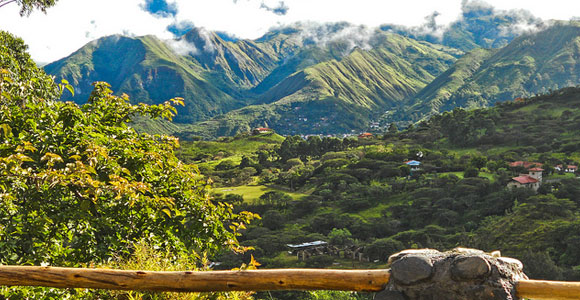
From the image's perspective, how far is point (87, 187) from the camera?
5250mm

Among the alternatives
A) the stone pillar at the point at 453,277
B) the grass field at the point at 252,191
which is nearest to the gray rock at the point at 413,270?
the stone pillar at the point at 453,277

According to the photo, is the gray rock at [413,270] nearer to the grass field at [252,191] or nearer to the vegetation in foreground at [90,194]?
the vegetation in foreground at [90,194]

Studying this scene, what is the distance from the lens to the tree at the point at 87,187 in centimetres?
526

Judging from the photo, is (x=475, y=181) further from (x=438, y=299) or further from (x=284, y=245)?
(x=438, y=299)

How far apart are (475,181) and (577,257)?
22.1 meters

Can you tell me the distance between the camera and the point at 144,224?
727 cm

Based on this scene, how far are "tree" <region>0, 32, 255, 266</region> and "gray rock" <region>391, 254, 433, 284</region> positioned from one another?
3221 mm

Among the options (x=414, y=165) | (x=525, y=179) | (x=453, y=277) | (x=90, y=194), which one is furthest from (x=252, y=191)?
(x=453, y=277)

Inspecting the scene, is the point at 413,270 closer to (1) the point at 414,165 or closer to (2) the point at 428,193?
(2) the point at 428,193

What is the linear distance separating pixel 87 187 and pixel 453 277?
4.26 metres

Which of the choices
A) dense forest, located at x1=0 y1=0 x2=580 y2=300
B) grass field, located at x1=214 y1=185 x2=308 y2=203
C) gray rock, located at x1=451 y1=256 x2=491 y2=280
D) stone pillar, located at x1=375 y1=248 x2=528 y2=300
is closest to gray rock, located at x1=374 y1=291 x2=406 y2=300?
stone pillar, located at x1=375 y1=248 x2=528 y2=300

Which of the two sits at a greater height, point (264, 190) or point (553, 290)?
point (553, 290)

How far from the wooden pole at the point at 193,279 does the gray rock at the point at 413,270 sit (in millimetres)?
115

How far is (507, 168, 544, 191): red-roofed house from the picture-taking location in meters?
49.7
